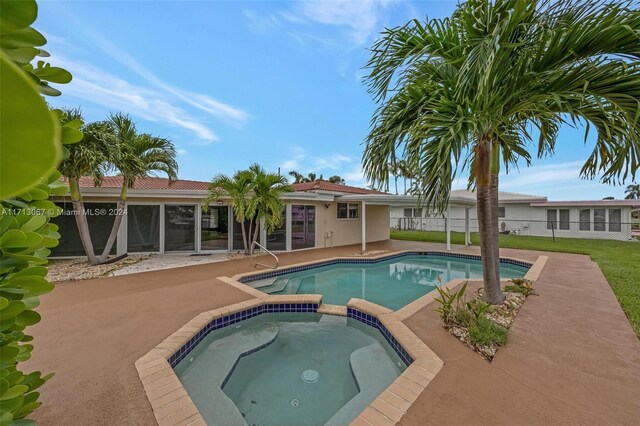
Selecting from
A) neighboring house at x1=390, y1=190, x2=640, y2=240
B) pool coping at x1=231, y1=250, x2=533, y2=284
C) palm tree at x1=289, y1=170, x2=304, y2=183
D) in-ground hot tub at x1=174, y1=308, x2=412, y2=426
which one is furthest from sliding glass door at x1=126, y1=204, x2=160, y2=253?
Answer: palm tree at x1=289, y1=170, x2=304, y2=183

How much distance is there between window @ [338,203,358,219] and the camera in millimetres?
15876

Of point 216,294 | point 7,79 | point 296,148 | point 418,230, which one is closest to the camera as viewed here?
point 7,79

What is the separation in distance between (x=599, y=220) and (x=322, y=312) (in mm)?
24208

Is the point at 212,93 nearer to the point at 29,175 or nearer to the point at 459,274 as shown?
the point at 459,274

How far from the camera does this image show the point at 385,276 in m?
10.0

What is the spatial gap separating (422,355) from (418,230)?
2520 cm

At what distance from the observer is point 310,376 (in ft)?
13.8

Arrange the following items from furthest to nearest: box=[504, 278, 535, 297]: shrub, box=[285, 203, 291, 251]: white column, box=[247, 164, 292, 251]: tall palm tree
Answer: box=[285, 203, 291, 251]: white column < box=[247, 164, 292, 251]: tall palm tree < box=[504, 278, 535, 297]: shrub

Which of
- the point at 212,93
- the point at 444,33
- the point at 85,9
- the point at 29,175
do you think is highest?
the point at 212,93

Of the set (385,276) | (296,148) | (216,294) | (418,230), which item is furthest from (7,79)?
(418,230)

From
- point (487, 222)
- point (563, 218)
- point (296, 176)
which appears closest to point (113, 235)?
point (487, 222)

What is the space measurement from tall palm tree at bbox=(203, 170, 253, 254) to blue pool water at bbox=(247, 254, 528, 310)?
3029mm

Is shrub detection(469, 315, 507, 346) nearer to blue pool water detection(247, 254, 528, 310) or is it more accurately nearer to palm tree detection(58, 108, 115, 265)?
blue pool water detection(247, 254, 528, 310)

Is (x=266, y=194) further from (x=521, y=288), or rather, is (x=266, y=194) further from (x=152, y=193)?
(x=521, y=288)
